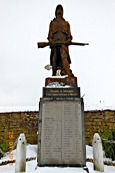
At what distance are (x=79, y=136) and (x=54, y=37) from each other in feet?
10.6

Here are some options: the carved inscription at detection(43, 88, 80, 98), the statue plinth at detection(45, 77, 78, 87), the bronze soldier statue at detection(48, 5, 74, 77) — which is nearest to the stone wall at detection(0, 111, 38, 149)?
the bronze soldier statue at detection(48, 5, 74, 77)

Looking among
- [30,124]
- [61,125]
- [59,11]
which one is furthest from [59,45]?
[30,124]

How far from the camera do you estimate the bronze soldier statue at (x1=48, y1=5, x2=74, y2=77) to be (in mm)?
5691

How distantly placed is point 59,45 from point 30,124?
6.47 metres

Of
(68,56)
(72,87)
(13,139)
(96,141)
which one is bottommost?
(13,139)

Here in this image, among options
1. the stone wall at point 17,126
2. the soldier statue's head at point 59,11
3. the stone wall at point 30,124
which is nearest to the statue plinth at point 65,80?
the soldier statue's head at point 59,11

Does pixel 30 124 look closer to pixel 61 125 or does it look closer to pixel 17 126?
pixel 17 126

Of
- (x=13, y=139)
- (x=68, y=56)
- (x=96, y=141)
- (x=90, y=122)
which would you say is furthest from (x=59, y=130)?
(x=13, y=139)

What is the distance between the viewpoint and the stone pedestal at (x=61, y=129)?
4121 millimetres

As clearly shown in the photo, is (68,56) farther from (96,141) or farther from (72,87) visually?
(96,141)

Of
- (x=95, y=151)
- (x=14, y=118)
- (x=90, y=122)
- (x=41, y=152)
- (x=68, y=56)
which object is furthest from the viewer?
(x=14, y=118)

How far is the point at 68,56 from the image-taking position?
5.90 m

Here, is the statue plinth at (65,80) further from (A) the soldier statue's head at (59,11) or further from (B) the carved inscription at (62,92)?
(A) the soldier statue's head at (59,11)

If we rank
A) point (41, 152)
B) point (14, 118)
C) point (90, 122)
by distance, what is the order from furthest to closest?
point (14, 118) < point (90, 122) < point (41, 152)
